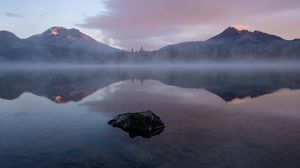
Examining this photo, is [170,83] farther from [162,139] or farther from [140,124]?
[162,139]

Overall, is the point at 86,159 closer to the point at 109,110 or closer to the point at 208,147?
the point at 208,147

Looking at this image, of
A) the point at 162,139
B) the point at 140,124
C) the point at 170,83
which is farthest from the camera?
the point at 170,83

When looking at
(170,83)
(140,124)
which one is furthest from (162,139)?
(170,83)

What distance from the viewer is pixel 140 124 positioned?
2002 centimetres

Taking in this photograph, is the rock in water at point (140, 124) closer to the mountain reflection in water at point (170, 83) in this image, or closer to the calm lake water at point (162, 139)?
the calm lake water at point (162, 139)

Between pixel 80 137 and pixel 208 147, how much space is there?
880cm

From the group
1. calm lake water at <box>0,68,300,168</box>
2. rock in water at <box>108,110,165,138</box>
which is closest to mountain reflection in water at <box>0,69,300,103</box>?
calm lake water at <box>0,68,300,168</box>

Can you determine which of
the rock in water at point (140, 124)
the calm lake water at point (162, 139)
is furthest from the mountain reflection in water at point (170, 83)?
the rock in water at point (140, 124)

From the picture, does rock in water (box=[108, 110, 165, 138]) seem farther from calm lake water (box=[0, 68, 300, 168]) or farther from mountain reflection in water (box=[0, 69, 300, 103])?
mountain reflection in water (box=[0, 69, 300, 103])

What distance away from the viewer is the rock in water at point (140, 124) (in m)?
19.2

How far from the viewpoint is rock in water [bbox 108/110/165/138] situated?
63.0ft

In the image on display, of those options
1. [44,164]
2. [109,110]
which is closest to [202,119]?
[109,110]

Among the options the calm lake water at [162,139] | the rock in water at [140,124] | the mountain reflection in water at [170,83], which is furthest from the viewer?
the mountain reflection in water at [170,83]

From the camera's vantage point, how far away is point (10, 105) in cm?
3086
